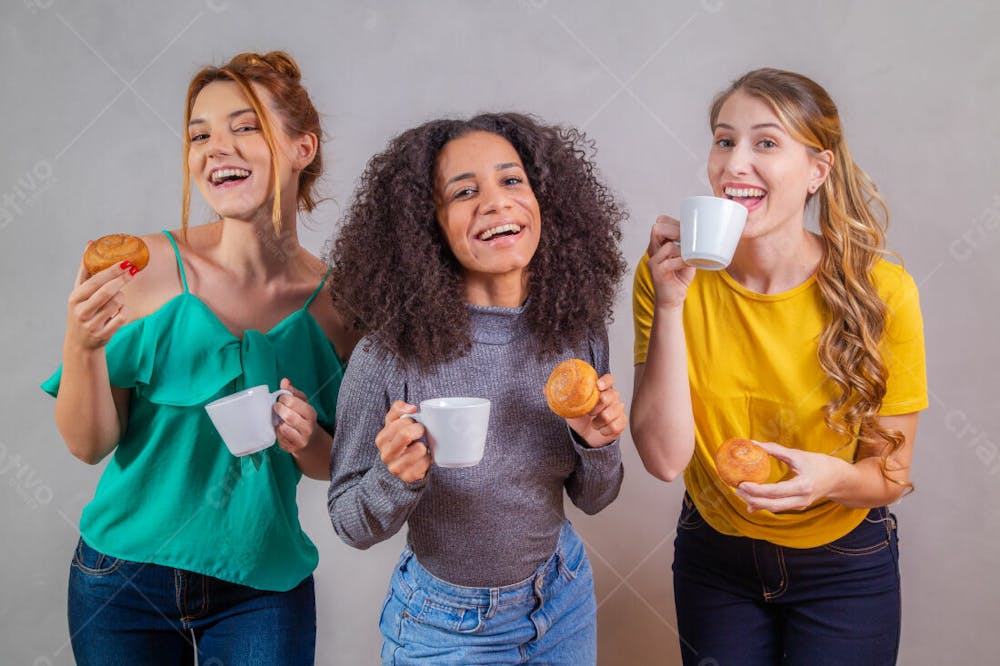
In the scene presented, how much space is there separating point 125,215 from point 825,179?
2312 millimetres

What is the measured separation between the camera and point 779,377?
1871mm

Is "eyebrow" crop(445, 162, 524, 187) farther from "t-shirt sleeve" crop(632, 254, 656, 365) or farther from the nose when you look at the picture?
"t-shirt sleeve" crop(632, 254, 656, 365)

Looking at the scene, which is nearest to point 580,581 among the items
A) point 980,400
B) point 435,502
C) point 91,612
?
point 435,502

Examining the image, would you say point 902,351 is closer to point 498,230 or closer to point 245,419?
point 498,230

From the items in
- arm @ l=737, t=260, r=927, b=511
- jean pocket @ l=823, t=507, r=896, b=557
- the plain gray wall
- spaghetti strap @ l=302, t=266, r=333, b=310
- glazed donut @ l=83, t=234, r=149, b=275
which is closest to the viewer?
glazed donut @ l=83, t=234, r=149, b=275

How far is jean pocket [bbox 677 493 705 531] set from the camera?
80.8 inches

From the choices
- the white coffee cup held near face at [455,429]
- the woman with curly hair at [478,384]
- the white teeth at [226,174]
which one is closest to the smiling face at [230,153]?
the white teeth at [226,174]

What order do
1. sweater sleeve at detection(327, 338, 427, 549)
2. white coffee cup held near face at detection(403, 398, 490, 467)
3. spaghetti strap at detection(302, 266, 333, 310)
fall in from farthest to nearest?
spaghetti strap at detection(302, 266, 333, 310) → sweater sleeve at detection(327, 338, 427, 549) → white coffee cup held near face at detection(403, 398, 490, 467)

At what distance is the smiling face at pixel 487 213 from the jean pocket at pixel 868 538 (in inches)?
36.8

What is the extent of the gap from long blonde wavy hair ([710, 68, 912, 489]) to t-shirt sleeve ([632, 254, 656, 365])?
38 cm

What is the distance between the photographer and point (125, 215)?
2.99 m

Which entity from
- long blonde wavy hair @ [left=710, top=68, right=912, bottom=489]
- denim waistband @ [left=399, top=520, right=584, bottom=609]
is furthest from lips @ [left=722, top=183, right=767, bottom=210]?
denim waistband @ [left=399, top=520, right=584, bottom=609]

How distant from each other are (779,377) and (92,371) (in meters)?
1.47

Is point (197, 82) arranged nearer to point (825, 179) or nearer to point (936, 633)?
point (825, 179)
